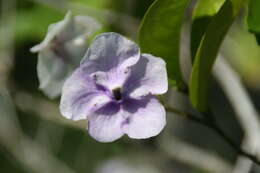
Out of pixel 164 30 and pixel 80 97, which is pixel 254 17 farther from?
pixel 80 97

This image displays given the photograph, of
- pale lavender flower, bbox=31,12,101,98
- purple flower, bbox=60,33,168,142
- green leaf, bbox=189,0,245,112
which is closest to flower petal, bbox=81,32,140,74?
purple flower, bbox=60,33,168,142

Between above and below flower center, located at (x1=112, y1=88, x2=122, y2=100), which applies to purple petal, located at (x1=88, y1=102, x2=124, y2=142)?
below

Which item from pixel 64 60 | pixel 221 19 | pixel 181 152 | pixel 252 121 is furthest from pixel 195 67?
pixel 181 152

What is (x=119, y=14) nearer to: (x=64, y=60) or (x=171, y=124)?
(x=64, y=60)

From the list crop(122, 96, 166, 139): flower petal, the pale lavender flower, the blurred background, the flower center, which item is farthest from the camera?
the blurred background

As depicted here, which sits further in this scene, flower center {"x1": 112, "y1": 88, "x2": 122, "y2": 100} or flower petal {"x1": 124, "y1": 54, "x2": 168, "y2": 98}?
flower center {"x1": 112, "y1": 88, "x2": 122, "y2": 100}

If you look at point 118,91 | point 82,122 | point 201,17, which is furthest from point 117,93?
point 82,122

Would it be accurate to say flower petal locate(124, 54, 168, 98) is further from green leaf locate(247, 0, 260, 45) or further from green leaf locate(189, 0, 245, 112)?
green leaf locate(247, 0, 260, 45)
